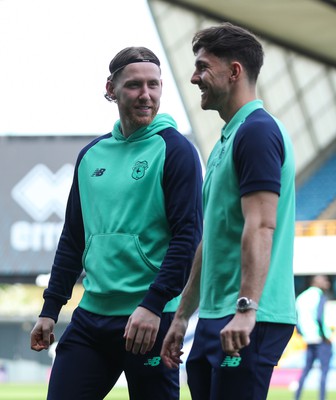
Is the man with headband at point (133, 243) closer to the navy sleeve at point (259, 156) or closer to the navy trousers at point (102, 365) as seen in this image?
the navy trousers at point (102, 365)

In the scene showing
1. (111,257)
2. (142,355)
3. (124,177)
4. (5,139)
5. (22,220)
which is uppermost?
(5,139)

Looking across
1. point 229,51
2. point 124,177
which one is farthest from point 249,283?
point 124,177

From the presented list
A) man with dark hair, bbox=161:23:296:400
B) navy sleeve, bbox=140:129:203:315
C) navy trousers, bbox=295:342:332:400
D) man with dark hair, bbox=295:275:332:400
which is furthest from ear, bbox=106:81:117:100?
navy trousers, bbox=295:342:332:400

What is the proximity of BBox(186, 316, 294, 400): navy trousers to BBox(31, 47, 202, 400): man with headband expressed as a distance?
441 mm

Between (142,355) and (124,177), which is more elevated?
(124,177)

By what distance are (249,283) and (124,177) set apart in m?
0.96

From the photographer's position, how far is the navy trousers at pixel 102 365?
3682 millimetres

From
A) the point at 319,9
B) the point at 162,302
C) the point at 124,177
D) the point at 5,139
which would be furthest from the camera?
the point at 319,9

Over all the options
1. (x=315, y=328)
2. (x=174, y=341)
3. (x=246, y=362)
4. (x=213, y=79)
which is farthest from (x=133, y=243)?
(x=315, y=328)

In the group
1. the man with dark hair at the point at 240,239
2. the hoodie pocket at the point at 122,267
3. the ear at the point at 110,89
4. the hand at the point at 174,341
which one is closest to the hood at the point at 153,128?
the ear at the point at 110,89

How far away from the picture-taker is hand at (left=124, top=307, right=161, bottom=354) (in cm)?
350

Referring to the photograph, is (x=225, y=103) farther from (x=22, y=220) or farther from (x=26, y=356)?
(x=26, y=356)

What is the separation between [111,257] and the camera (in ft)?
12.3

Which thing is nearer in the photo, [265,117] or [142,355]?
[265,117]
